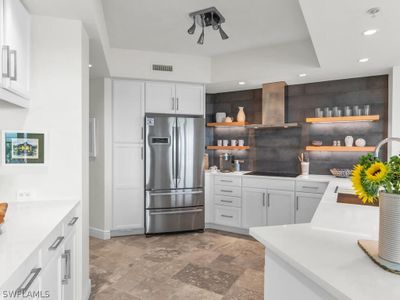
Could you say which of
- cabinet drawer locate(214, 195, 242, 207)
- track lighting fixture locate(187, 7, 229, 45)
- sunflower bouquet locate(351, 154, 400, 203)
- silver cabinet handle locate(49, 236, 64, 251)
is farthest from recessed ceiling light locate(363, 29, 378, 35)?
silver cabinet handle locate(49, 236, 64, 251)

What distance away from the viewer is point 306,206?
136 inches

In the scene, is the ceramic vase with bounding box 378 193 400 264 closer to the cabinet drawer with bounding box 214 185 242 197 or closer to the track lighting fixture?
the track lighting fixture

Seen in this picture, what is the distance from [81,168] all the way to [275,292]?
1682 millimetres

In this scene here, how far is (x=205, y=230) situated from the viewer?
4.12m

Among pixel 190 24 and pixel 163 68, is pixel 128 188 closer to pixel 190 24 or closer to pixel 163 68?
pixel 163 68

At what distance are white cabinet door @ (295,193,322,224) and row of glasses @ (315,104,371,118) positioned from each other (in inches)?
48.3

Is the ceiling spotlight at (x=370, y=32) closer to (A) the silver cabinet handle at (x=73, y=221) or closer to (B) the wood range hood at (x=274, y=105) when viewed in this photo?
(B) the wood range hood at (x=274, y=105)

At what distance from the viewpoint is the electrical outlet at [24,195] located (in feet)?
6.35

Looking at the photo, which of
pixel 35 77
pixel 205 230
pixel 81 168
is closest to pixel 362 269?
pixel 81 168

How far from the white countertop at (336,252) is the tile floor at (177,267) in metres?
1.33

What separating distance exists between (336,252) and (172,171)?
298cm

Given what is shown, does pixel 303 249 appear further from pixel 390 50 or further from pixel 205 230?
pixel 205 230

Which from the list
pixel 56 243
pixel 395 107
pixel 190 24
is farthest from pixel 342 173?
pixel 56 243

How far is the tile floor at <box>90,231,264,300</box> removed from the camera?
2.37 m
